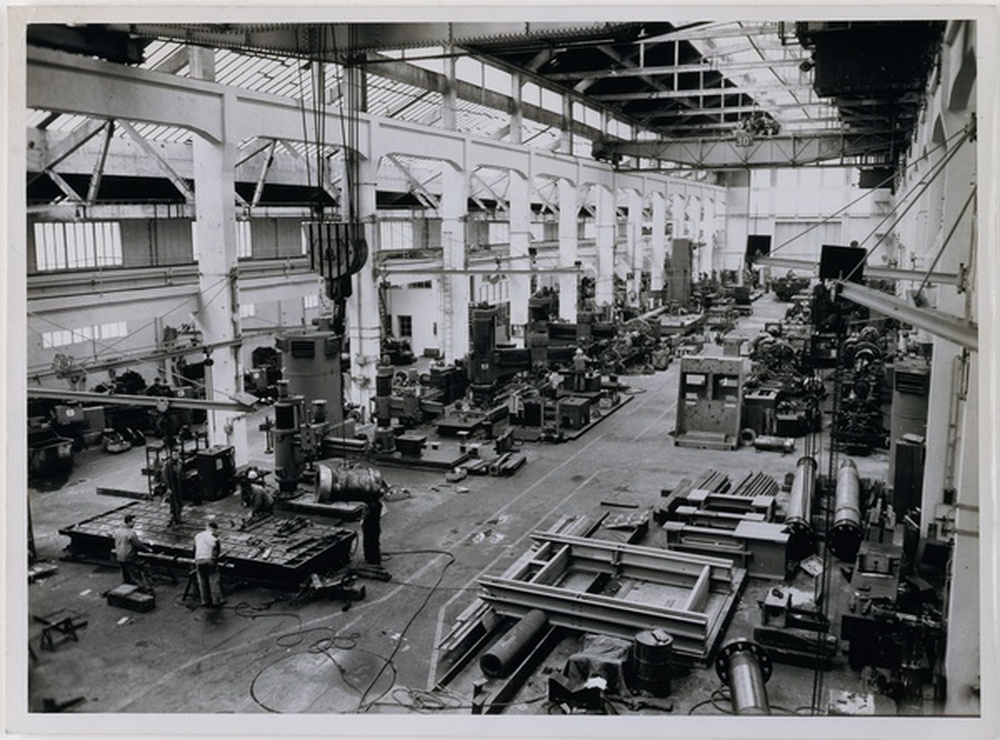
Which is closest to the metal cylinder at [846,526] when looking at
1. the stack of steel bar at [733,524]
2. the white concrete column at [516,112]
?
the stack of steel bar at [733,524]

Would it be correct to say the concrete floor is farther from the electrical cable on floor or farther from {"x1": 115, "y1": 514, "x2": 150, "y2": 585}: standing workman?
{"x1": 115, "y1": 514, "x2": 150, "y2": 585}: standing workman

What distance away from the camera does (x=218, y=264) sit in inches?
561

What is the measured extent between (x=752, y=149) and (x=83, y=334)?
22.3 meters

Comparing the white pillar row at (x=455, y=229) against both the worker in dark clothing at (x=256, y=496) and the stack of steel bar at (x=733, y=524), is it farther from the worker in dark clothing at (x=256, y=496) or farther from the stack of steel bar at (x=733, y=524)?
the worker in dark clothing at (x=256, y=496)

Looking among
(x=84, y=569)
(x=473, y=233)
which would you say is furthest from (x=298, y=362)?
(x=473, y=233)

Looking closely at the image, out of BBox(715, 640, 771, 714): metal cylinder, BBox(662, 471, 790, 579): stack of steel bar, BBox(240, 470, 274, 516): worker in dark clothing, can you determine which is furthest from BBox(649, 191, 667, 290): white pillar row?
BBox(715, 640, 771, 714): metal cylinder

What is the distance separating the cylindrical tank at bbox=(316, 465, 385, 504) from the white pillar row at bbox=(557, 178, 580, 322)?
1883 centimetres

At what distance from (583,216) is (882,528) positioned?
1448 inches

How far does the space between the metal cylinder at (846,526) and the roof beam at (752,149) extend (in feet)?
63.1

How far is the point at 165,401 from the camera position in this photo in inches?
401

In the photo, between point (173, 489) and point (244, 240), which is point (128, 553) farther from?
point (244, 240)

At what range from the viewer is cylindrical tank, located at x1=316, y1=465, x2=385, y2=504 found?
10305mm

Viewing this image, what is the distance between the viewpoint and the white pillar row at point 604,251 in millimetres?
31250

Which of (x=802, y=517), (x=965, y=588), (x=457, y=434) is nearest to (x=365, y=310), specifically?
(x=457, y=434)
